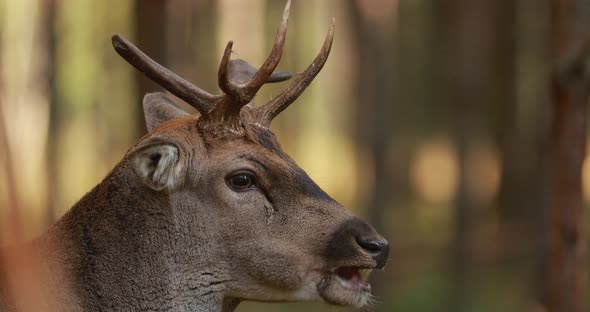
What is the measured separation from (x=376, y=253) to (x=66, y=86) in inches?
610

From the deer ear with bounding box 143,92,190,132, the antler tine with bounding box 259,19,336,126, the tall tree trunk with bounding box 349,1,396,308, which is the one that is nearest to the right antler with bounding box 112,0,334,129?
the antler tine with bounding box 259,19,336,126

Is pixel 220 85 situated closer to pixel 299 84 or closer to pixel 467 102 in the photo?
pixel 299 84

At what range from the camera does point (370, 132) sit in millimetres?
15617

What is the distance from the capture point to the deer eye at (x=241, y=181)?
567 centimetres

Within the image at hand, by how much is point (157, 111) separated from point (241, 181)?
1142 mm

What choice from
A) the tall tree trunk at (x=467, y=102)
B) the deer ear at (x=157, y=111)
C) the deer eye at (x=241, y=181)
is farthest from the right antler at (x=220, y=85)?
the tall tree trunk at (x=467, y=102)

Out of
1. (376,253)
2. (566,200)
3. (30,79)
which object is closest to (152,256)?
(376,253)

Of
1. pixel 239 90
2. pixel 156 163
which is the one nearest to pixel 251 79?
pixel 239 90

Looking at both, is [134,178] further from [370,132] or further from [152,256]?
[370,132]

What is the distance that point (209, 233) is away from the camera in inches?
222

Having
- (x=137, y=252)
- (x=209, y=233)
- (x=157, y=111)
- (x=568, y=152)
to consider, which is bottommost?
(x=137, y=252)

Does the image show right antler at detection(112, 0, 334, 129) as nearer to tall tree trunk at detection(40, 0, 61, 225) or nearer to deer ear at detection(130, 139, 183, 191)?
deer ear at detection(130, 139, 183, 191)

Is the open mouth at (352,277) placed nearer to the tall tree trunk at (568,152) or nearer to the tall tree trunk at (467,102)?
the tall tree trunk at (568,152)

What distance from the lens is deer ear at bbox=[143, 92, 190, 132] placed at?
655 cm
